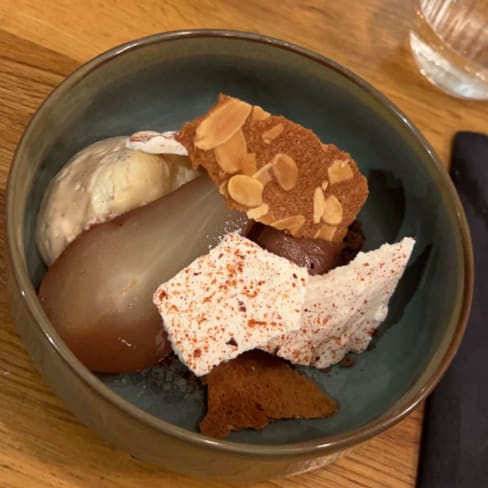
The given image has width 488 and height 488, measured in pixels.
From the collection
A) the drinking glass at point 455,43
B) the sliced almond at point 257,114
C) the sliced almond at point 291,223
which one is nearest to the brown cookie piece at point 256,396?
the sliced almond at point 291,223

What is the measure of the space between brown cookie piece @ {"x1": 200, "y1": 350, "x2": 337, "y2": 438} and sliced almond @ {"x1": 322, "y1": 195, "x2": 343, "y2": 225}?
Answer: 0.16 metres

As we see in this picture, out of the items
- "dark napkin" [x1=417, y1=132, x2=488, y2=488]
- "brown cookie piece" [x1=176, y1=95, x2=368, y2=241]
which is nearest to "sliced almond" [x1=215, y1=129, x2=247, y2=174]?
"brown cookie piece" [x1=176, y1=95, x2=368, y2=241]

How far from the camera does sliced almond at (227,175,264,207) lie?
0.71 metres

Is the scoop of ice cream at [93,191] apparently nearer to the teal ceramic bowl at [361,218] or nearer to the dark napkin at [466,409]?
the teal ceramic bowl at [361,218]

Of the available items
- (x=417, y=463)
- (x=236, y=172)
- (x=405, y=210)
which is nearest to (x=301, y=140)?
(x=236, y=172)

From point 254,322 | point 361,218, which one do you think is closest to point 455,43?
point 361,218

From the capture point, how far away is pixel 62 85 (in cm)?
68

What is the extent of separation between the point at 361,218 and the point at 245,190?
22cm

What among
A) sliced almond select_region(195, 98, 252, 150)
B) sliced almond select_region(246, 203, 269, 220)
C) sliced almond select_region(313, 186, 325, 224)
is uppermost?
sliced almond select_region(195, 98, 252, 150)

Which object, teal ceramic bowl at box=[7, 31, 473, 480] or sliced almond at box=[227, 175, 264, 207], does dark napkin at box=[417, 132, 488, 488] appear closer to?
teal ceramic bowl at box=[7, 31, 473, 480]

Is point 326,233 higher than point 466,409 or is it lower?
higher

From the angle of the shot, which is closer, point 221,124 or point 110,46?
point 221,124

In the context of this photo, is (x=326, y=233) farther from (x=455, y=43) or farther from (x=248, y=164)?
(x=455, y=43)

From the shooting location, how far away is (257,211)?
0.72m
